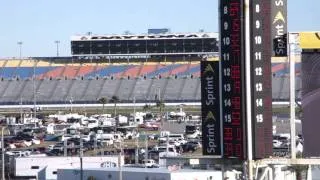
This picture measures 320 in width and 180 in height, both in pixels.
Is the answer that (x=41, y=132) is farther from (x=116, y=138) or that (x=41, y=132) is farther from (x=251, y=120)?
(x=251, y=120)

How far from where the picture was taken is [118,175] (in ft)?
143

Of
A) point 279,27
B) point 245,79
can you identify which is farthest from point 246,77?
point 279,27

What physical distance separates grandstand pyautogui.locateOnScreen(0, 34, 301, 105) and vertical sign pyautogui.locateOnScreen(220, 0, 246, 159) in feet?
281

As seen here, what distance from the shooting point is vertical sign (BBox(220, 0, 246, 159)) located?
1088 inches

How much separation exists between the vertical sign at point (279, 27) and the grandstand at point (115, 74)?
85.0m

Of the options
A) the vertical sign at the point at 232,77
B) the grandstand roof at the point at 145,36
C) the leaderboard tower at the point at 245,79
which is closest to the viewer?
the leaderboard tower at the point at 245,79

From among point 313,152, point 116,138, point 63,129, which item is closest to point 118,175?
point 313,152

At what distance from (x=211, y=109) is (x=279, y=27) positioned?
9.61 ft

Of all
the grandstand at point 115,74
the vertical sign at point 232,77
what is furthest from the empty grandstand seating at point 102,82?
the vertical sign at point 232,77

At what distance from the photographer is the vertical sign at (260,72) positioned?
27.6 metres

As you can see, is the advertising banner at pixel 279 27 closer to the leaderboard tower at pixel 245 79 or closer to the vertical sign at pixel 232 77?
the leaderboard tower at pixel 245 79

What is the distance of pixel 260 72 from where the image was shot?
2769 cm

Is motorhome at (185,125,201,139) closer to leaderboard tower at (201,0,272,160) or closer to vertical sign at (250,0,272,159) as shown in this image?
leaderboard tower at (201,0,272,160)

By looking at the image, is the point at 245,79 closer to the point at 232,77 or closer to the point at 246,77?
the point at 246,77
